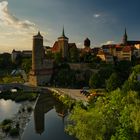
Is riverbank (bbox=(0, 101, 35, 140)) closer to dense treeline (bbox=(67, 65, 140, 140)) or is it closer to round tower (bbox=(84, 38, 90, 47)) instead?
dense treeline (bbox=(67, 65, 140, 140))

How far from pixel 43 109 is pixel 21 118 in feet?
28.7

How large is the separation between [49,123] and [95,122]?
20.3m

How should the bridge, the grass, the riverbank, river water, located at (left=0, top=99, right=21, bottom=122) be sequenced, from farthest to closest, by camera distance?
the bridge
the grass
river water, located at (left=0, top=99, right=21, bottom=122)
the riverbank

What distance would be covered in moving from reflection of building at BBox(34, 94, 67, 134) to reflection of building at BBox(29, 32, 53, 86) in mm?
14135

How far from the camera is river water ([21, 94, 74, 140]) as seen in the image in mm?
36906

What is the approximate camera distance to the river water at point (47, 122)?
121ft

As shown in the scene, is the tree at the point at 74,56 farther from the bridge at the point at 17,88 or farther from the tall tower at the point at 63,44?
the bridge at the point at 17,88

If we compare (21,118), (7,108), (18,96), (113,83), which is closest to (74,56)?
(18,96)

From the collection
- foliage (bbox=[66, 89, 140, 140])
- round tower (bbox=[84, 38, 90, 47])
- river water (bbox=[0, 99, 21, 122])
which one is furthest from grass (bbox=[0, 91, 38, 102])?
round tower (bbox=[84, 38, 90, 47])

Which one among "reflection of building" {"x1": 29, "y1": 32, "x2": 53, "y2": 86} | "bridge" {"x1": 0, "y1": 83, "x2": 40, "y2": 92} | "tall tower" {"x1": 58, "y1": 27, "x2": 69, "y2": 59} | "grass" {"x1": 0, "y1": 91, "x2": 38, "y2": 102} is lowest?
"grass" {"x1": 0, "y1": 91, "x2": 38, "y2": 102}

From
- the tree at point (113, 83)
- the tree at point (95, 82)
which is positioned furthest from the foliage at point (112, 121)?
the tree at point (95, 82)

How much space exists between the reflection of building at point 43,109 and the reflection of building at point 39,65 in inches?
557

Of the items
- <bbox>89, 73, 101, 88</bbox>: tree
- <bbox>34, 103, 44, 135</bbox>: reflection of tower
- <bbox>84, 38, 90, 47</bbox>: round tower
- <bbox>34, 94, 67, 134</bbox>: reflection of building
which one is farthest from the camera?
<bbox>84, 38, 90, 47</bbox>: round tower

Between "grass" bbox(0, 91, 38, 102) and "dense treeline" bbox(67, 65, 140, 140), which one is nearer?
"dense treeline" bbox(67, 65, 140, 140)
